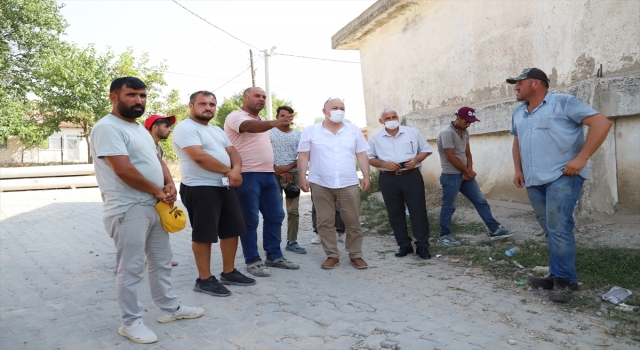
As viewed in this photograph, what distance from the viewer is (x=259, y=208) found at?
5480 millimetres

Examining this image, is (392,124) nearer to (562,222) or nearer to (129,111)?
(562,222)

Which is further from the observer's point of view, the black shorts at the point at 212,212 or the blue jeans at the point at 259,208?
the blue jeans at the point at 259,208

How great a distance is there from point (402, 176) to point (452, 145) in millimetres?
969

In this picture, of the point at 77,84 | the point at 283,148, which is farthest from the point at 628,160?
the point at 77,84

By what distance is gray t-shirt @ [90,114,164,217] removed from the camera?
11.0ft

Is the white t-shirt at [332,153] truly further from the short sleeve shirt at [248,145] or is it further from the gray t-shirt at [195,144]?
the gray t-shirt at [195,144]

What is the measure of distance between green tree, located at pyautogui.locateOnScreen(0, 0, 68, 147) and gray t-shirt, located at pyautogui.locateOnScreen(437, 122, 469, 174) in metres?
23.3

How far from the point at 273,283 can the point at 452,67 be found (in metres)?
5.76

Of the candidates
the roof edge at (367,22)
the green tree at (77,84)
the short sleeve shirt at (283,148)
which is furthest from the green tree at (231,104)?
the short sleeve shirt at (283,148)

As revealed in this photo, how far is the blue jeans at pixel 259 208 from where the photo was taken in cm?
514

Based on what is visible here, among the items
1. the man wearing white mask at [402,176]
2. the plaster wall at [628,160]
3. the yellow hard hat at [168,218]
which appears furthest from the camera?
the man wearing white mask at [402,176]

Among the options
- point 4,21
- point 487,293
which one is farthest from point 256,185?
point 4,21

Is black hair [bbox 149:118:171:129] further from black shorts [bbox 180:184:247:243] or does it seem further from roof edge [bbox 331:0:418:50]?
roof edge [bbox 331:0:418:50]

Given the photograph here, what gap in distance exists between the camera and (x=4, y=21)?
23.6 metres
